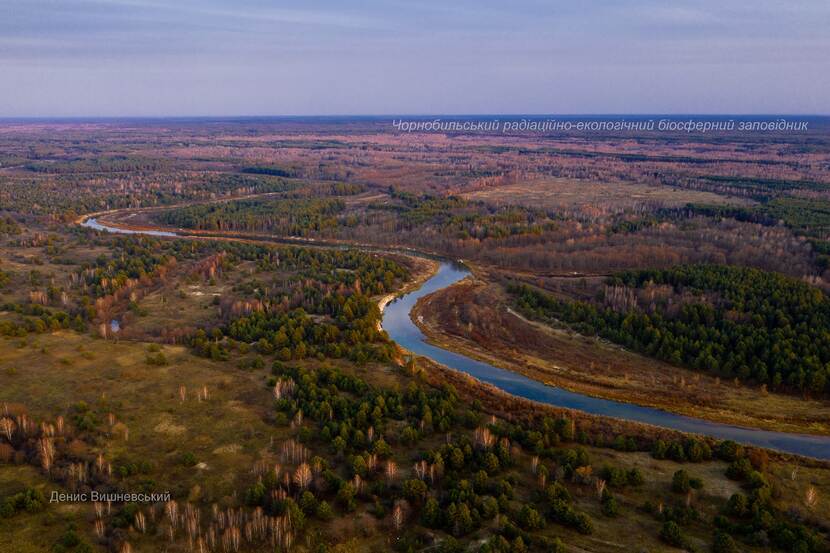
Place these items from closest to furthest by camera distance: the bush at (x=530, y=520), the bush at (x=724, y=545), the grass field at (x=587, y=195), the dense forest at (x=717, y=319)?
1. the bush at (x=724, y=545)
2. the bush at (x=530, y=520)
3. the dense forest at (x=717, y=319)
4. the grass field at (x=587, y=195)

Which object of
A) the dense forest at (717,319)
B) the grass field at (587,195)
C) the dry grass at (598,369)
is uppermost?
the grass field at (587,195)

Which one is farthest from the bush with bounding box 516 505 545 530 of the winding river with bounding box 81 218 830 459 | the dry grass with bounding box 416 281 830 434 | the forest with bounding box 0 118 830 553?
the dry grass with bounding box 416 281 830 434

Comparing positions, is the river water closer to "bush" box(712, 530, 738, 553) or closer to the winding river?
the winding river

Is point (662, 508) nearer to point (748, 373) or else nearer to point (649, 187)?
point (748, 373)

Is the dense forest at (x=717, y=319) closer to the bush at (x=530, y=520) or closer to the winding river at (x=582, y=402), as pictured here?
the winding river at (x=582, y=402)

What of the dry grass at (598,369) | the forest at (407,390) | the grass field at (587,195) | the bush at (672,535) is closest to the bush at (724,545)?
the forest at (407,390)

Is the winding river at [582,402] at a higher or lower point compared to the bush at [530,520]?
lower

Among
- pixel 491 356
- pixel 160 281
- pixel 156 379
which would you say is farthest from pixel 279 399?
pixel 160 281
